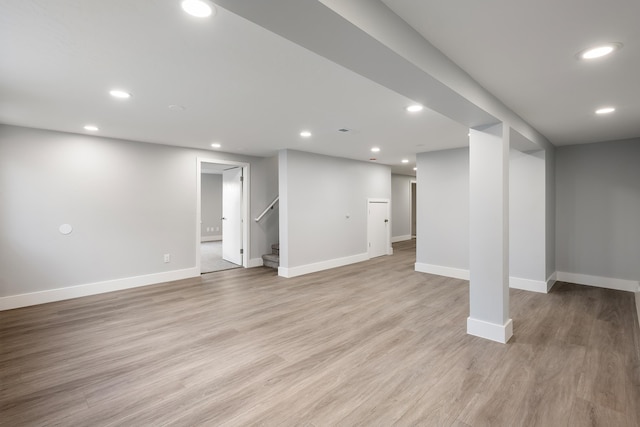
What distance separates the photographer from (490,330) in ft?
9.51

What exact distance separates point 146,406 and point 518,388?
8.51ft

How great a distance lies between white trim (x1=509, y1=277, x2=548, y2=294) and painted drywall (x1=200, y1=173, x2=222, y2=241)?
28.8 ft

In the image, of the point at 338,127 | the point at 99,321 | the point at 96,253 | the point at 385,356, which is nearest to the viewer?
the point at 385,356

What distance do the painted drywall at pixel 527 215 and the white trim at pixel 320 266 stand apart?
2978 mm

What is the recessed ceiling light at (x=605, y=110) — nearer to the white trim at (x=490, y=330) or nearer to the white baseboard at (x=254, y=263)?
the white trim at (x=490, y=330)

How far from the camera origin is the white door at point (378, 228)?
7.12 m

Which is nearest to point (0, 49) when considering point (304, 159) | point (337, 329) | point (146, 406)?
point (146, 406)

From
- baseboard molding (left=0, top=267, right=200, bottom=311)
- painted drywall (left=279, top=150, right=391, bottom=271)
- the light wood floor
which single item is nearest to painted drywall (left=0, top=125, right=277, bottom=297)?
baseboard molding (left=0, top=267, right=200, bottom=311)

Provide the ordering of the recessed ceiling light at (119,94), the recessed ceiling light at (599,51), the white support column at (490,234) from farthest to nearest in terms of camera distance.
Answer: the white support column at (490,234) < the recessed ceiling light at (119,94) < the recessed ceiling light at (599,51)

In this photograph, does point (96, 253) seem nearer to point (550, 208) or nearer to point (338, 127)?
point (338, 127)

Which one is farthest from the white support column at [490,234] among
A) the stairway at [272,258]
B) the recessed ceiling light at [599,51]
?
the stairway at [272,258]

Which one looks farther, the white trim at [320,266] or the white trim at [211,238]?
the white trim at [211,238]

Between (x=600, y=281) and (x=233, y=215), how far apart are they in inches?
263

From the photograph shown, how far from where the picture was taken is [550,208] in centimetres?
468
